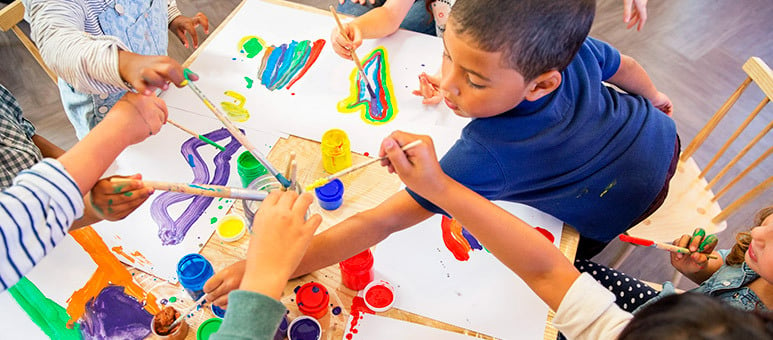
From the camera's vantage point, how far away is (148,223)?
3.38ft

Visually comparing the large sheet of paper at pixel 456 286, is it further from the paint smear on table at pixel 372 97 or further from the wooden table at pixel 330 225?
the paint smear on table at pixel 372 97

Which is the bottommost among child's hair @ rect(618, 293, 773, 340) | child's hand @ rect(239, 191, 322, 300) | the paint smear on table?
the paint smear on table

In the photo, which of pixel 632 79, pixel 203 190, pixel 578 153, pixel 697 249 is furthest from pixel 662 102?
pixel 203 190

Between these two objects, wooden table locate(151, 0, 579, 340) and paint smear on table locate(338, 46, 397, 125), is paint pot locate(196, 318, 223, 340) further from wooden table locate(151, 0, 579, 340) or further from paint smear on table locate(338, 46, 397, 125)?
paint smear on table locate(338, 46, 397, 125)

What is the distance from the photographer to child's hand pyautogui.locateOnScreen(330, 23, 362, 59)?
130cm

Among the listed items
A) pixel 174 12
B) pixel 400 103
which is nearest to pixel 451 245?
pixel 400 103

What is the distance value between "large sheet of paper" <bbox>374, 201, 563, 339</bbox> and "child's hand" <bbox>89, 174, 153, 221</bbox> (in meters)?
0.47

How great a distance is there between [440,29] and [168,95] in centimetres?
87

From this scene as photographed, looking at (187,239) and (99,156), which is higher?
(99,156)

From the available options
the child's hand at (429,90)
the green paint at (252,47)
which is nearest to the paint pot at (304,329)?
the child's hand at (429,90)

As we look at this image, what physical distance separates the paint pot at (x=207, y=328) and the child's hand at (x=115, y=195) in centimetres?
25

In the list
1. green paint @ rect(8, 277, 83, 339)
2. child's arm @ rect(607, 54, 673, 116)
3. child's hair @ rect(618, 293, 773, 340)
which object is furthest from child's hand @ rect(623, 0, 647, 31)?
green paint @ rect(8, 277, 83, 339)

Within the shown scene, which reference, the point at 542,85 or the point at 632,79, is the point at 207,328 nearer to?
the point at 542,85

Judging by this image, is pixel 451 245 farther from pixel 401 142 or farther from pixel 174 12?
pixel 174 12
